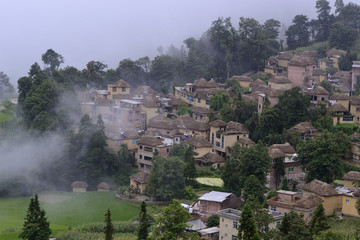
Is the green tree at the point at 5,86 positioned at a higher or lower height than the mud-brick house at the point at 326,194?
higher

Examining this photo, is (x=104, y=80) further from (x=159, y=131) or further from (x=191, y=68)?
(x=159, y=131)

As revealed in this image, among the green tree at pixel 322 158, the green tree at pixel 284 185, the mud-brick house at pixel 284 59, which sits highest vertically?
the mud-brick house at pixel 284 59

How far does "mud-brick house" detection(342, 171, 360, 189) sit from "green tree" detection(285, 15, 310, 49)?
2361 centimetres

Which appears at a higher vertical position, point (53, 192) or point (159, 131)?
point (159, 131)

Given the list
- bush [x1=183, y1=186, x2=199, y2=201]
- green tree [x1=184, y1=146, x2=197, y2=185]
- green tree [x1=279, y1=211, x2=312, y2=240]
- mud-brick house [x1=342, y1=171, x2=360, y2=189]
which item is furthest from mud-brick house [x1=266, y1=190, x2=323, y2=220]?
green tree [x1=184, y1=146, x2=197, y2=185]

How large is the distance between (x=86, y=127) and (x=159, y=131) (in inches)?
147

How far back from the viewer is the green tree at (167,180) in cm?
2833

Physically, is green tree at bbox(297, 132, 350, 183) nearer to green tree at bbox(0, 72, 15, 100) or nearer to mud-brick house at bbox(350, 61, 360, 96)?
mud-brick house at bbox(350, 61, 360, 96)

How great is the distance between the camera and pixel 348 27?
43.5 meters

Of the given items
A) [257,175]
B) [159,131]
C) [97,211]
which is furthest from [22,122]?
[257,175]

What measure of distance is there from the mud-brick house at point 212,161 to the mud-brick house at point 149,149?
1702mm

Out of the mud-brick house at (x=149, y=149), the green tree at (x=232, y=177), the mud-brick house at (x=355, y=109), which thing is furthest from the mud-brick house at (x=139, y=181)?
the mud-brick house at (x=355, y=109)

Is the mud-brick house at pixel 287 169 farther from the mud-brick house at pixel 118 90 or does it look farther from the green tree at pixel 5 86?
the green tree at pixel 5 86

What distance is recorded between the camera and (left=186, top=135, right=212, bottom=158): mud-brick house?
103ft
